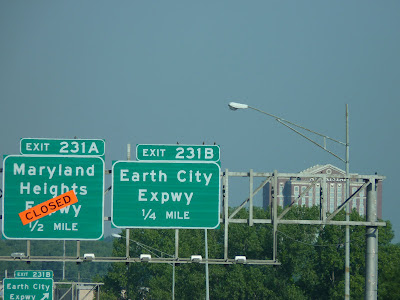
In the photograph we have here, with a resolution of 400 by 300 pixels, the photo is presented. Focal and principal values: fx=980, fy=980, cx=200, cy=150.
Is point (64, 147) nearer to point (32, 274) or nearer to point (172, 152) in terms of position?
point (172, 152)

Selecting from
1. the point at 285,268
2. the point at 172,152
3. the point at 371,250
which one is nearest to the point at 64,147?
the point at 172,152

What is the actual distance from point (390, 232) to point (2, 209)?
77.2m

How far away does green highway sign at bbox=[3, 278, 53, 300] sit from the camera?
54.1 m

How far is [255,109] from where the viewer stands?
35594mm

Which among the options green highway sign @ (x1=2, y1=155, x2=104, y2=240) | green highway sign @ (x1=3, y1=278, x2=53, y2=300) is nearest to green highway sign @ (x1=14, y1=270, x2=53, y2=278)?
green highway sign @ (x1=3, y1=278, x2=53, y2=300)

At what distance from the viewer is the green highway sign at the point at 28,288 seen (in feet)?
177

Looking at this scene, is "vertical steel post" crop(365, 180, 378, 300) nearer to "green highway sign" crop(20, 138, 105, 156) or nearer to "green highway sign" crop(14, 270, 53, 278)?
"green highway sign" crop(20, 138, 105, 156)

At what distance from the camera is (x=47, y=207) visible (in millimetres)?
34438

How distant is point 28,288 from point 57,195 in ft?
70.4

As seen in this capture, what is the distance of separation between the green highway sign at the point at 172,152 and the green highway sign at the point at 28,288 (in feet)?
68.3

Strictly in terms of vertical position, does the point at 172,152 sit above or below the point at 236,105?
below

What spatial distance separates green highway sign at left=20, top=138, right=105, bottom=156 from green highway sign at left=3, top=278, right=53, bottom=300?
783 inches

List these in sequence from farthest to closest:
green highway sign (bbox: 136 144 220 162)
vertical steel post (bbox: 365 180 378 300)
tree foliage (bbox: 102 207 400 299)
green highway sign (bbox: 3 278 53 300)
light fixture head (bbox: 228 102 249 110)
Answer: tree foliage (bbox: 102 207 400 299), green highway sign (bbox: 3 278 53 300), light fixture head (bbox: 228 102 249 110), green highway sign (bbox: 136 144 220 162), vertical steel post (bbox: 365 180 378 300)

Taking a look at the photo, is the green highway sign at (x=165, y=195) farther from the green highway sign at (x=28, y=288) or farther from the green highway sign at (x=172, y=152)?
the green highway sign at (x=28, y=288)
